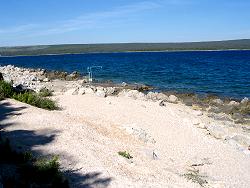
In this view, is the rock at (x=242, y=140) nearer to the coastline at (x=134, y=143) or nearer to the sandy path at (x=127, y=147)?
the coastline at (x=134, y=143)

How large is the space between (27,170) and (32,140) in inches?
99.5

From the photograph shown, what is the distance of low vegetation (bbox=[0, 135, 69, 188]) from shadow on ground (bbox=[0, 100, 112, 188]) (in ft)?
1.59

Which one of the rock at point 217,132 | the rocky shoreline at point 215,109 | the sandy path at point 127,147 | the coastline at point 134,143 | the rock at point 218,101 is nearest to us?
the sandy path at point 127,147

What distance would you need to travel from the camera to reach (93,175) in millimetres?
11523

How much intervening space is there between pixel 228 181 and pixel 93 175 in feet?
14.3

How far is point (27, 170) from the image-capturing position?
10625 millimetres

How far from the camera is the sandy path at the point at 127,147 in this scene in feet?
39.4

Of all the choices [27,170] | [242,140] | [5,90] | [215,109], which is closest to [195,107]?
[215,109]

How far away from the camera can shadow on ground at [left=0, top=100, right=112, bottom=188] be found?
11.1 meters

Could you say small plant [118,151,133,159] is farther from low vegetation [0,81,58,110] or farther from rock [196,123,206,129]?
rock [196,123,206,129]

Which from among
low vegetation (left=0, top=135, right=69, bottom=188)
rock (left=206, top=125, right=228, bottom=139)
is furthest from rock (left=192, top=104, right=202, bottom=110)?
low vegetation (left=0, top=135, right=69, bottom=188)

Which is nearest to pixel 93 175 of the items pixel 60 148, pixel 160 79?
pixel 60 148

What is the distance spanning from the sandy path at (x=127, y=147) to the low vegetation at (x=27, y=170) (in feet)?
2.07

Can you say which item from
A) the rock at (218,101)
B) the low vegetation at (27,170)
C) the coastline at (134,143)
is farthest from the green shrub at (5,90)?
the rock at (218,101)
